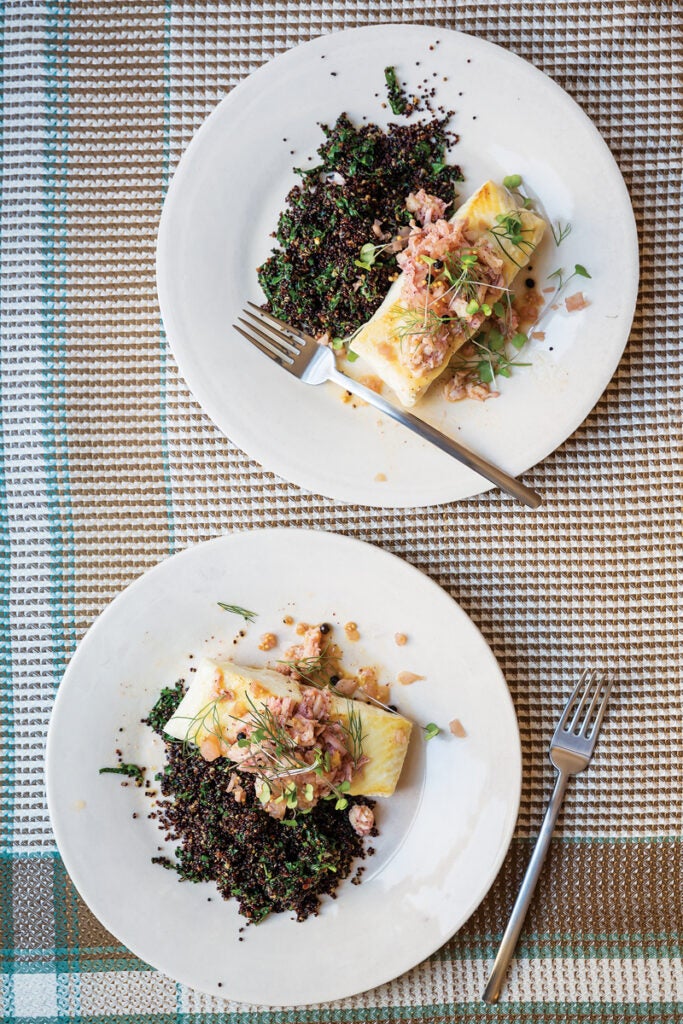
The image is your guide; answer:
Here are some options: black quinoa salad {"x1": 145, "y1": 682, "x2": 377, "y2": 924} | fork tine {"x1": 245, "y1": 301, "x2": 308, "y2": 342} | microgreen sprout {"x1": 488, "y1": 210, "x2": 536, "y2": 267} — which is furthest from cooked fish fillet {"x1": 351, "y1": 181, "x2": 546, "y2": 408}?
black quinoa salad {"x1": 145, "y1": 682, "x2": 377, "y2": 924}

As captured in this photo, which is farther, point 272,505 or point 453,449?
point 272,505

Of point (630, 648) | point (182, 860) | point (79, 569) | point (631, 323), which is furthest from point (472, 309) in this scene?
point (182, 860)

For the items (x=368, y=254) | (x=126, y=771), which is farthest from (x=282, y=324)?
(x=126, y=771)

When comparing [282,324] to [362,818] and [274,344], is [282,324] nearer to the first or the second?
[274,344]

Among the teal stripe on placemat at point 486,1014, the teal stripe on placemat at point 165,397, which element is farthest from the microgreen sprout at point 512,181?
the teal stripe on placemat at point 486,1014

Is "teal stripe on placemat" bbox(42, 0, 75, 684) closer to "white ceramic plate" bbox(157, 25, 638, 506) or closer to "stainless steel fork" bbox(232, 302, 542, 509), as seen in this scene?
"white ceramic plate" bbox(157, 25, 638, 506)

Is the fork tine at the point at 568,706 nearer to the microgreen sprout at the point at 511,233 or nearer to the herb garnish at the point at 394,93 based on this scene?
the microgreen sprout at the point at 511,233
